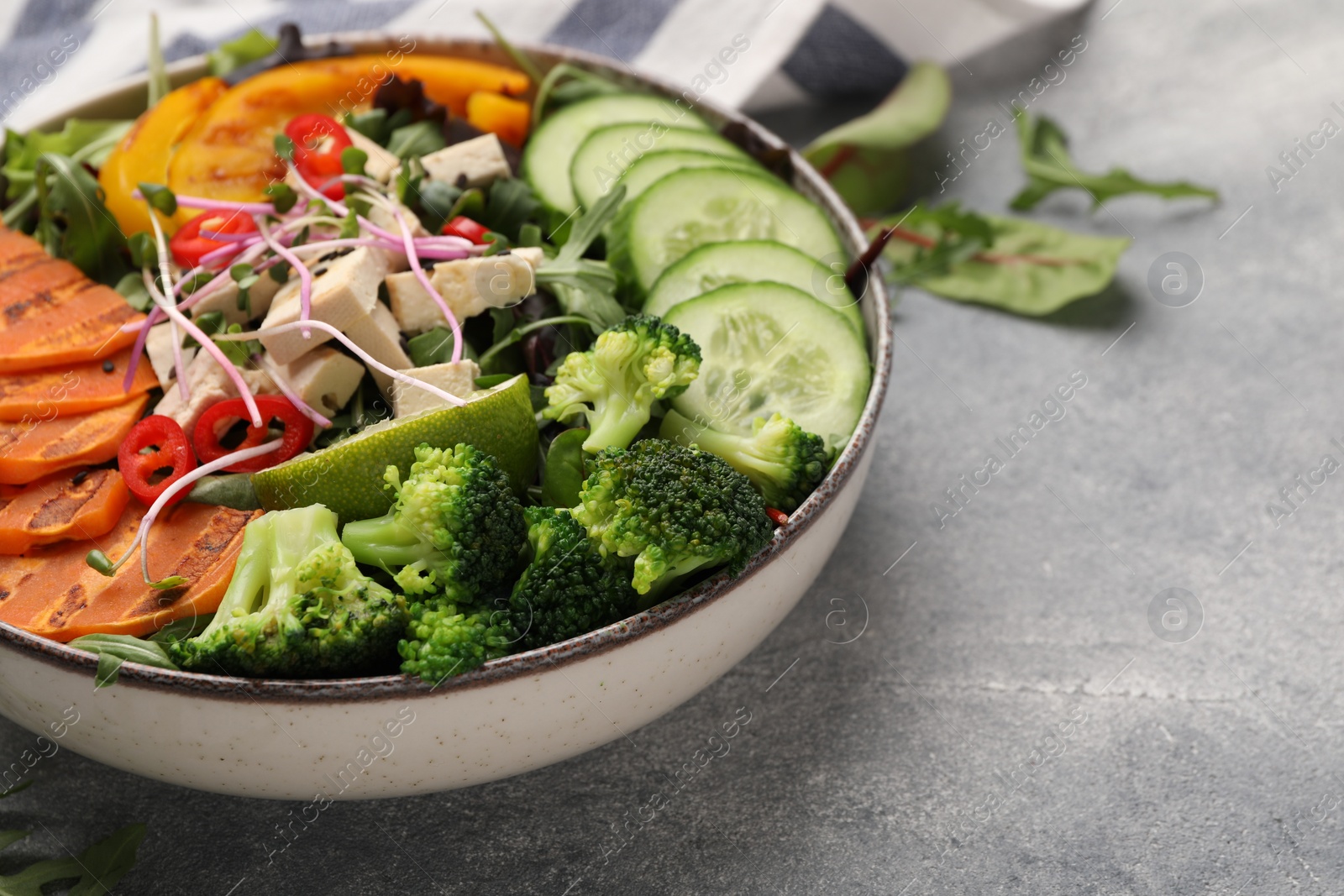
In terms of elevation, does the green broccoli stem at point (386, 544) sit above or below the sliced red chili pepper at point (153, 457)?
below

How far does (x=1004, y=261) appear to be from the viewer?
360 centimetres

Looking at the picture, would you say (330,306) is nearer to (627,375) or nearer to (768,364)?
(627,375)

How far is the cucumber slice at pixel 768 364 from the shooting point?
7.75 feet

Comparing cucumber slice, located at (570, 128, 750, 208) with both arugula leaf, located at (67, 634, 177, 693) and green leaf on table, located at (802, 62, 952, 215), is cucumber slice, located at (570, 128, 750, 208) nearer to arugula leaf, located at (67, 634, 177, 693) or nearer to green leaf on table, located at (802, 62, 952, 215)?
green leaf on table, located at (802, 62, 952, 215)

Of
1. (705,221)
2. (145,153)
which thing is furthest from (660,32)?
(145,153)

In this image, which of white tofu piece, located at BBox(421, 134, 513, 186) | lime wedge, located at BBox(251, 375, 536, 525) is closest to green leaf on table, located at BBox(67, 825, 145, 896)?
lime wedge, located at BBox(251, 375, 536, 525)

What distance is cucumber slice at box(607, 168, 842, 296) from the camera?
260cm

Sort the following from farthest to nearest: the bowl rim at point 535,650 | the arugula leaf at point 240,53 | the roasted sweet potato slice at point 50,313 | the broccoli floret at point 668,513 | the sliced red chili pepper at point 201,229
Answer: the arugula leaf at point 240,53 < the sliced red chili pepper at point 201,229 < the roasted sweet potato slice at point 50,313 < the broccoli floret at point 668,513 < the bowl rim at point 535,650

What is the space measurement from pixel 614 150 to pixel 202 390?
1.11 metres

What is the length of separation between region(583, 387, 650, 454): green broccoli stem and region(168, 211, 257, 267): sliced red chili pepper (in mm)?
980

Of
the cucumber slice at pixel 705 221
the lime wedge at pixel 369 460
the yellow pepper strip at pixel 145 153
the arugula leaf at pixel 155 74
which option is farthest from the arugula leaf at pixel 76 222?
the cucumber slice at pixel 705 221

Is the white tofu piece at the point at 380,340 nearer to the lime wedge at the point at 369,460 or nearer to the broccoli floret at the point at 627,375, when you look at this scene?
the lime wedge at the point at 369,460

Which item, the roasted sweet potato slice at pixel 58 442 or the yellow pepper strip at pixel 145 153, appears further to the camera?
the yellow pepper strip at pixel 145 153

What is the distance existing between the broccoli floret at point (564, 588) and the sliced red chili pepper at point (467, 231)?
0.82m
